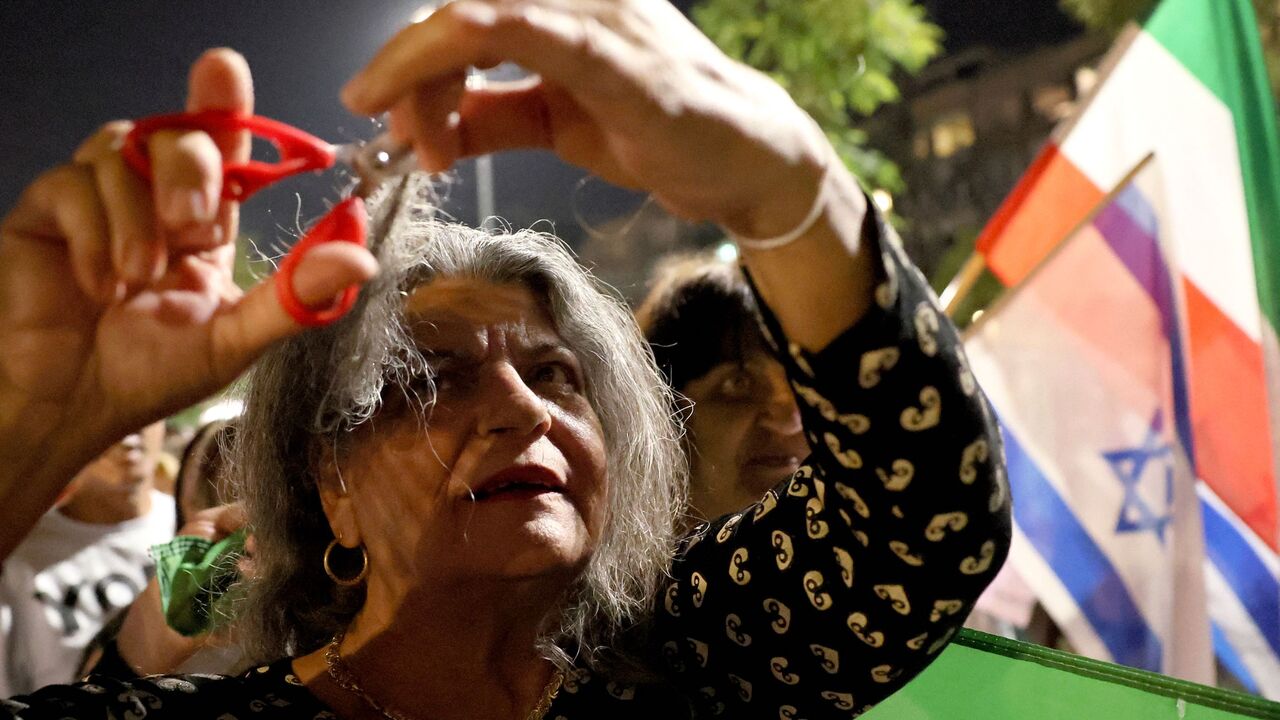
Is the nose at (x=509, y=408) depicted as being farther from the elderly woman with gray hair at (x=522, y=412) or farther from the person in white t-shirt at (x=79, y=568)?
the person in white t-shirt at (x=79, y=568)

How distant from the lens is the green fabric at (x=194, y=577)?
2.27 meters

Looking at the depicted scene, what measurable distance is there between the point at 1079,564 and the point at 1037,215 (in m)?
1.06

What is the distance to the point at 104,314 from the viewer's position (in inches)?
41.3

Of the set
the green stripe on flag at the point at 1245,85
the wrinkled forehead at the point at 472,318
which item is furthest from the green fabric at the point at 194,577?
the green stripe on flag at the point at 1245,85

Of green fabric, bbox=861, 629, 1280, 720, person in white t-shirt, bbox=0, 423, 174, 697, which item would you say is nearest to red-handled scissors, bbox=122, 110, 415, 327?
green fabric, bbox=861, 629, 1280, 720

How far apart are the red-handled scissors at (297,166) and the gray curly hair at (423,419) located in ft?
1.63

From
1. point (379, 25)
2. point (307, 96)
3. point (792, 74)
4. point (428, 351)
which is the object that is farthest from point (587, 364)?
point (792, 74)

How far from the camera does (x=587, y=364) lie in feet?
5.72

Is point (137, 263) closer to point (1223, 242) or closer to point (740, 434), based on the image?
point (740, 434)

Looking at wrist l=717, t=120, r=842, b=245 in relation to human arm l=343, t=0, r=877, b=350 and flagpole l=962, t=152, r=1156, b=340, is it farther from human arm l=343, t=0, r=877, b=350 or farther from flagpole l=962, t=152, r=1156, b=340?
flagpole l=962, t=152, r=1156, b=340

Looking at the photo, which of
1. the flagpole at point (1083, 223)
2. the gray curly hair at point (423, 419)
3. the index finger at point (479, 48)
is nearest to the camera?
the index finger at point (479, 48)

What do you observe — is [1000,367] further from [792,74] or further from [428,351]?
[792,74]

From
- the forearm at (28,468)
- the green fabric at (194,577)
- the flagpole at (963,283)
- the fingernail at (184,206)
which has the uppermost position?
the fingernail at (184,206)

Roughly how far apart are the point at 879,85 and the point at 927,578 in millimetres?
7327
